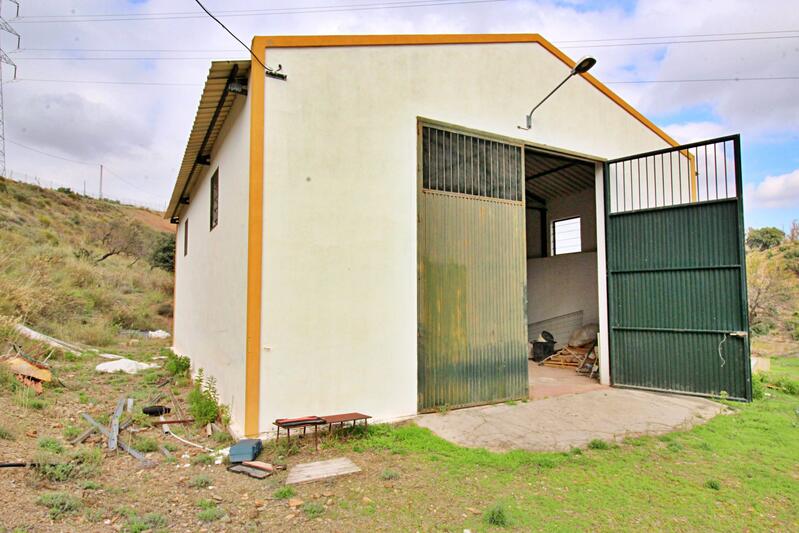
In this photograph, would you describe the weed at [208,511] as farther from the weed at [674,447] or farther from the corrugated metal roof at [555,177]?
the corrugated metal roof at [555,177]

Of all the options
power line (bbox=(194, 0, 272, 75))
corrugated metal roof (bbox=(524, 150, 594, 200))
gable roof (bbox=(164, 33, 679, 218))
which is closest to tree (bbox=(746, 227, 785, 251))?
corrugated metal roof (bbox=(524, 150, 594, 200))

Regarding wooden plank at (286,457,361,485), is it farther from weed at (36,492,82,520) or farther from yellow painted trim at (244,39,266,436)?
weed at (36,492,82,520)

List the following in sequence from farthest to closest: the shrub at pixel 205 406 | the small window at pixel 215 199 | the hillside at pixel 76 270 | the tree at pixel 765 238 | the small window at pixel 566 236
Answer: the tree at pixel 765 238 < the small window at pixel 566 236 < the hillside at pixel 76 270 < the small window at pixel 215 199 < the shrub at pixel 205 406

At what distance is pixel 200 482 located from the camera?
3.90 metres

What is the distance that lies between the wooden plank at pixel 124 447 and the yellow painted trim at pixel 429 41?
4648mm

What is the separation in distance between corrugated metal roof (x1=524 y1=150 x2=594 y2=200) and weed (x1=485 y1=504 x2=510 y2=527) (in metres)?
8.12

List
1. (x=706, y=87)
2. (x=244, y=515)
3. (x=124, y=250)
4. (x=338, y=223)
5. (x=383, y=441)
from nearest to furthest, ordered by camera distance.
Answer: (x=244, y=515) < (x=383, y=441) < (x=338, y=223) < (x=706, y=87) < (x=124, y=250)

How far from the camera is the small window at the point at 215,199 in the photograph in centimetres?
719

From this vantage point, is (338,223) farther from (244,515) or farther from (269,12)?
(269,12)

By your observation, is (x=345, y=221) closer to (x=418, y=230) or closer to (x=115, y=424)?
(x=418, y=230)

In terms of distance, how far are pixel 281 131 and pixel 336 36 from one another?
146cm

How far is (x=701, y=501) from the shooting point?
3.57 m

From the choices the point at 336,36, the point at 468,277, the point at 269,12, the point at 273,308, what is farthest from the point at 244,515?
the point at 269,12

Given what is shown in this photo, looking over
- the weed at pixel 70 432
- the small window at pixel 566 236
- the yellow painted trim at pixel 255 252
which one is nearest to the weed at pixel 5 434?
the weed at pixel 70 432
